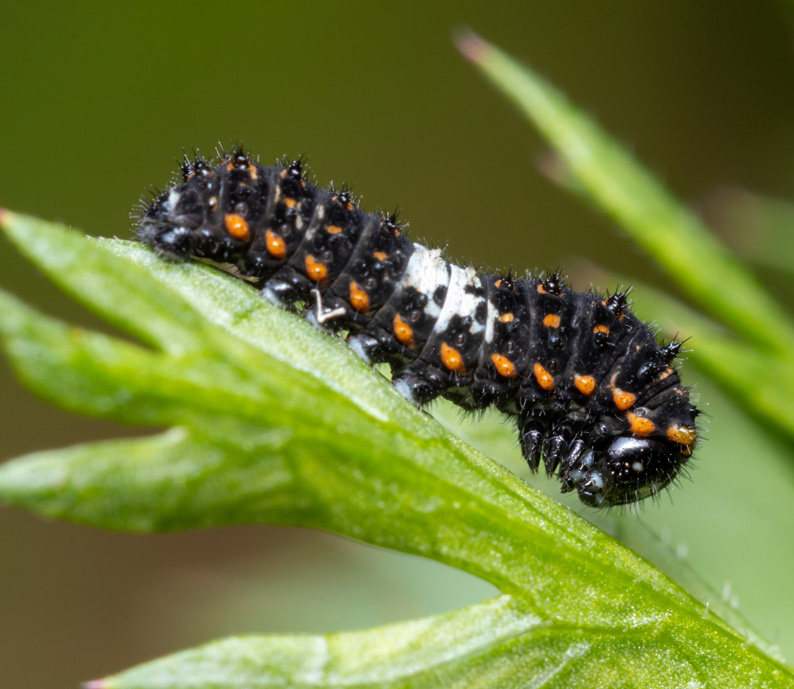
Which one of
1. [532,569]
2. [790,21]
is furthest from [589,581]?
[790,21]

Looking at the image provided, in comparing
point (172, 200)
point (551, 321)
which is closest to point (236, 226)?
point (172, 200)

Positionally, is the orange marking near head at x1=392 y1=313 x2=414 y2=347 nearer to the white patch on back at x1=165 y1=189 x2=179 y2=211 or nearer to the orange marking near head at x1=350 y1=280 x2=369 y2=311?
the orange marking near head at x1=350 y1=280 x2=369 y2=311

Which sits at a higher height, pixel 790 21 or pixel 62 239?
pixel 790 21

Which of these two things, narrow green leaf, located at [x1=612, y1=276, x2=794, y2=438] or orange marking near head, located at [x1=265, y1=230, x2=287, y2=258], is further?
narrow green leaf, located at [x1=612, y1=276, x2=794, y2=438]

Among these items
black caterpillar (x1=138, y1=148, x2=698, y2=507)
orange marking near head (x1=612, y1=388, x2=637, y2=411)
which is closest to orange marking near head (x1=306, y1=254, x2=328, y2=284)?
black caterpillar (x1=138, y1=148, x2=698, y2=507)

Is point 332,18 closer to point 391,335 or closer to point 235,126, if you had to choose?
point 235,126

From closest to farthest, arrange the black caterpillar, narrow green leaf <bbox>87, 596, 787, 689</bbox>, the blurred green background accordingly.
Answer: narrow green leaf <bbox>87, 596, 787, 689</bbox> < the black caterpillar < the blurred green background
